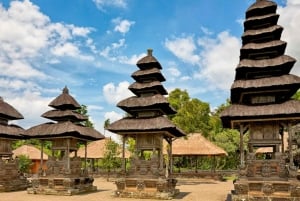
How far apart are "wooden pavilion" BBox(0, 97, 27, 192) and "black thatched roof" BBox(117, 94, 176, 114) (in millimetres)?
8063

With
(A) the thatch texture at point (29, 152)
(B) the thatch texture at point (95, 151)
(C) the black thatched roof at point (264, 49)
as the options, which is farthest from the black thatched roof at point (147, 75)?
(A) the thatch texture at point (29, 152)

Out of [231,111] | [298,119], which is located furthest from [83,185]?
[298,119]

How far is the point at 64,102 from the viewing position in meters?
22.8

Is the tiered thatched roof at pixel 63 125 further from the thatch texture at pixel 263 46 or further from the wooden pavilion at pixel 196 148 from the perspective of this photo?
the wooden pavilion at pixel 196 148

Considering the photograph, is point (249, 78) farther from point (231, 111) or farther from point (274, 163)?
point (274, 163)

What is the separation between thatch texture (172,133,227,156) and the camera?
3416 centimetres

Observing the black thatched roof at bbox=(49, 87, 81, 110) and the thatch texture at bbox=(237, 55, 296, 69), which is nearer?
the thatch texture at bbox=(237, 55, 296, 69)

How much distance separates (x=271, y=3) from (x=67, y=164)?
1555 centimetres

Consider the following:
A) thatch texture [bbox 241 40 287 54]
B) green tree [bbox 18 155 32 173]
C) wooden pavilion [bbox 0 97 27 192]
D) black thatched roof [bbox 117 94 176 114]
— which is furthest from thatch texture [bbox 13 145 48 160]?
thatch texture [bbox 241 40 287 54]

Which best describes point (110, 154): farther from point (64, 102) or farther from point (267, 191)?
point (267, 191)

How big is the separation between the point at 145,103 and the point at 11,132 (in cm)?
1092

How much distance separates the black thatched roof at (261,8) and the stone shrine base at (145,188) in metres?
10.5

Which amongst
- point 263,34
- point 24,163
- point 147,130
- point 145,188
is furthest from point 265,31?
point 24,163

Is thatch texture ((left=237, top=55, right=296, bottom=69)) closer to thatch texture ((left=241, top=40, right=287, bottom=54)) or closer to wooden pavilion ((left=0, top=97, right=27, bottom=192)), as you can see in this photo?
thatch texture ((left=241, top=40, right=287, bottom=54))
